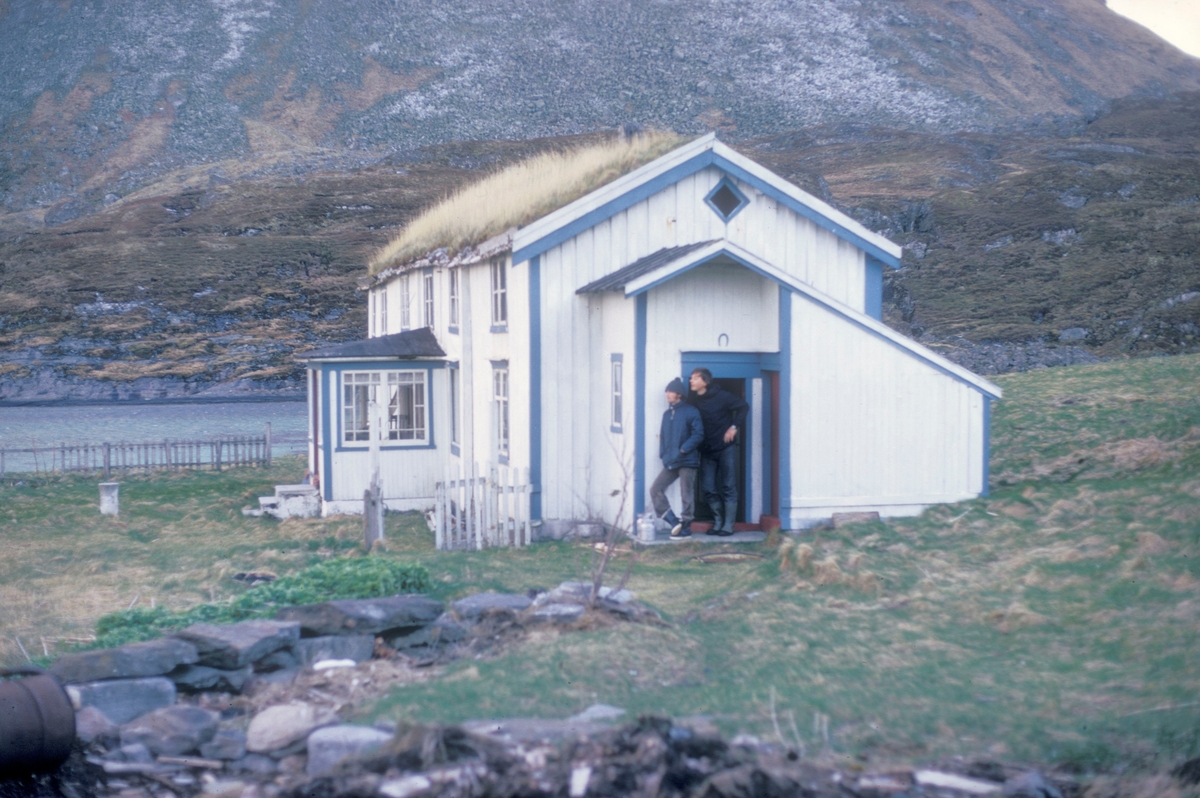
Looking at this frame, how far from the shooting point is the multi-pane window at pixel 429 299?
1852 cm

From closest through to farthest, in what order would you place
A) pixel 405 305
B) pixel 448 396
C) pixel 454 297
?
pixel 454 297 < pixel 448 396 < pixel 405 305

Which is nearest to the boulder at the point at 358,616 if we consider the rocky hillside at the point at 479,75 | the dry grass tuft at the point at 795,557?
the dry grass tuft at the point at 795,557

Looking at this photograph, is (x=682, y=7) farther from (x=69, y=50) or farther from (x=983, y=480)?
(x=983, y=480)

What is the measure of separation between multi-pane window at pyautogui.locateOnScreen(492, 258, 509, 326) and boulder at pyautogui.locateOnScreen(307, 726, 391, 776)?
8750mm

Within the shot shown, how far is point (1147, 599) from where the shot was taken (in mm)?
7586

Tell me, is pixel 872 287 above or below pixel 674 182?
below

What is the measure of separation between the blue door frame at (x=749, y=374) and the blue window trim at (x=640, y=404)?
542 mm

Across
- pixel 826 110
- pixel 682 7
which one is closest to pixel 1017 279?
pixel 826 110

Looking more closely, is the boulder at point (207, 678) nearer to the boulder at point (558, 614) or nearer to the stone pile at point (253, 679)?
the stone pile at point (253, 679)

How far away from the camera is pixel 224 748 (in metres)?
5.78

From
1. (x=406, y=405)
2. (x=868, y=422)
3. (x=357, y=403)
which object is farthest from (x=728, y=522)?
(x=357, y=403)

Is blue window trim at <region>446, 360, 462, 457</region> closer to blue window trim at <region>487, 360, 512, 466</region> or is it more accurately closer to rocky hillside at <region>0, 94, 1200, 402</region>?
blue window trim at <region>487, 360, 512, 466</region>

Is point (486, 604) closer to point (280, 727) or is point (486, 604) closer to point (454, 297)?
point (280, 727)

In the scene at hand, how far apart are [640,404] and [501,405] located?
2.71 meters
